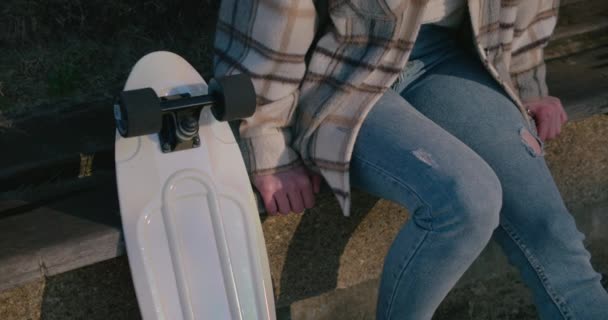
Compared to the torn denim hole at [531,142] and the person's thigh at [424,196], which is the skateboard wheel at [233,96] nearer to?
the person's thigh at [424,196]

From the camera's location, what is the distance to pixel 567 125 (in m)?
2.83

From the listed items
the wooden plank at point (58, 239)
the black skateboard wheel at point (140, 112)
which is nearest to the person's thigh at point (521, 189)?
the black skateboard wheel at point (140, 112)

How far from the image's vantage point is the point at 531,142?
2389 millimetres

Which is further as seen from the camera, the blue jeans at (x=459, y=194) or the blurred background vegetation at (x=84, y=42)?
the blurred background vegetation at (x=84, y=42)

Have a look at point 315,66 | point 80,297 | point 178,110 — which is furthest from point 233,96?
point 80,297

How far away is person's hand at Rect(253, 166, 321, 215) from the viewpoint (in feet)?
7.66

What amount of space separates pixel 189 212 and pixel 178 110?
293mm

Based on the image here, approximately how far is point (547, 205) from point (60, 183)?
129cm

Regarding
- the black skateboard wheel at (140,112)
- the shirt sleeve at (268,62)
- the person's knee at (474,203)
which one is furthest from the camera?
the shirt sleeve at (268,62)

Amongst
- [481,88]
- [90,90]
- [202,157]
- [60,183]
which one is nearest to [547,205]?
[481,88]

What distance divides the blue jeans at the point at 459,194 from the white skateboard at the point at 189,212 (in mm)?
324

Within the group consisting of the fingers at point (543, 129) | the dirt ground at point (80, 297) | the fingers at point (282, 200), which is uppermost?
the fingers at point (543, 129)

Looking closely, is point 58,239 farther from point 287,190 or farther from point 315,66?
point 315,66

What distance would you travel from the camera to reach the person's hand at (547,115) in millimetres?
2596
